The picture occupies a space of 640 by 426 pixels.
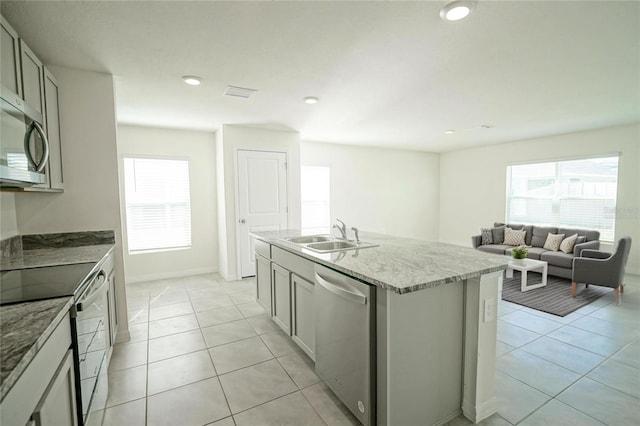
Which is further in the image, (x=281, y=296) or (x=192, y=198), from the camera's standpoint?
(x=192, y=198)

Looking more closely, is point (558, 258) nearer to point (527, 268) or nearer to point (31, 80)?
point (527, 268)

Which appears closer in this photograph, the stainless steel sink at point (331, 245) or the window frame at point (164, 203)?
the stainless steel sink at point (331, 245)

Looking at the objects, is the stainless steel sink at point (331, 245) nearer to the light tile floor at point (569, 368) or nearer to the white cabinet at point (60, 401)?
the light tile floor at point (569, 368)

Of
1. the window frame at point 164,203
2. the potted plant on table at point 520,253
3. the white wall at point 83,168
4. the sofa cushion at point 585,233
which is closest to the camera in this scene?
the white wall at point 83,168

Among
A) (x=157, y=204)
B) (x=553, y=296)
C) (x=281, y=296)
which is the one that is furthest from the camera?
(x=157, y=204)

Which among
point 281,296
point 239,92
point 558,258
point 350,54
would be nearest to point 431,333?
point 281,296

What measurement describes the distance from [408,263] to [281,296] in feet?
4.44

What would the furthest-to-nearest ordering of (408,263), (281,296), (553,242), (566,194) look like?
(566,194)
(553,242)
(281,296)
(408,263)

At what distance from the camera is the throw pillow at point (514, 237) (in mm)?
5416

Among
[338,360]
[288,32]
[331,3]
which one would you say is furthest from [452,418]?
[288,32]

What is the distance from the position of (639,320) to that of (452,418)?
9.40 feet

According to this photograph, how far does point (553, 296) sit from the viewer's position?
3797 millimetres

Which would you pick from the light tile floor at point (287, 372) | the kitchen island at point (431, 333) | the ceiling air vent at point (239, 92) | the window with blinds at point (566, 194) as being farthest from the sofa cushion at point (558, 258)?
the ceiling air vent at point (239, 92)

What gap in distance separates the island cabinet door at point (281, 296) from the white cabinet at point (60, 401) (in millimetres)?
1501
